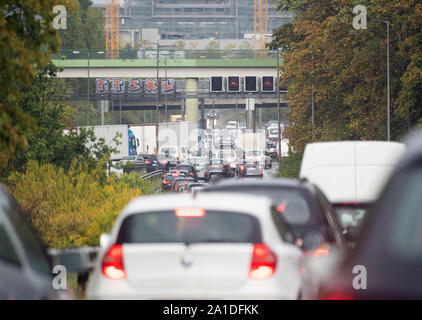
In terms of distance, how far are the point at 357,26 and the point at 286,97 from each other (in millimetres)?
14511

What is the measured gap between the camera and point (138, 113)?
7500 inches

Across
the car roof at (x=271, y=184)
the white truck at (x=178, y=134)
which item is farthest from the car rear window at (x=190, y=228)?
the white truck at (x=178, y=134)

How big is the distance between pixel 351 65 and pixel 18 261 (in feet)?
145

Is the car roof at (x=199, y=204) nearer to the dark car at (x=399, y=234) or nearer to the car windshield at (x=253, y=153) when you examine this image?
the dark car at (x=399, y=234)

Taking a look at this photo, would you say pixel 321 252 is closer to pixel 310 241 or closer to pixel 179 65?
pixel 310 241

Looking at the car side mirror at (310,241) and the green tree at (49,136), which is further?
the green tree at (49,136)

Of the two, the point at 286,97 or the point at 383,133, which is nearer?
the point at 383,133

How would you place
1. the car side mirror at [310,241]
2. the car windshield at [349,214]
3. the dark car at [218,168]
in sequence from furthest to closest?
the dark car at [218,168], the car windshield at [349,214], the car side mirror at [310,241]

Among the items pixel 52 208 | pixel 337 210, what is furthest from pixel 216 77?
pixel 337 210

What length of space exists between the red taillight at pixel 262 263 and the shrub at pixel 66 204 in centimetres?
1061

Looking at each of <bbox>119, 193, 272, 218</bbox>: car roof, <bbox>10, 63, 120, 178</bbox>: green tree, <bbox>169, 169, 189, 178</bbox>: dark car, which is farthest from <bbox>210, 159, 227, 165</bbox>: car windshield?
<bbox>119, 193, 272, 218</bbox>: car roof

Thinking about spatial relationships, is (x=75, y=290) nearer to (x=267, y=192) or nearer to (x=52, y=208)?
(x=267, y=192)

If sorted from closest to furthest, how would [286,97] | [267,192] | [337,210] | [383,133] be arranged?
[267,192]
[337,210]
[383,133]
[286,97]

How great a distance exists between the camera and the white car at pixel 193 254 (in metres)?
6.96
